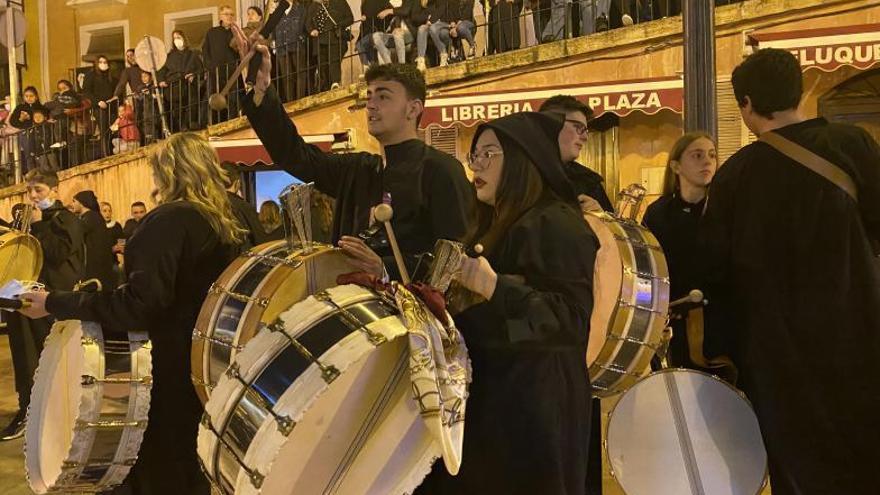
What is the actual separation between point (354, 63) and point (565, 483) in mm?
12790

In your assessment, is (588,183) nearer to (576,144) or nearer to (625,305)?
(576,144)

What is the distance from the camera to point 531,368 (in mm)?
2207

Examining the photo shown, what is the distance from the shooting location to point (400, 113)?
10.6 feet

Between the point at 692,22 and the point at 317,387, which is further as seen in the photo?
the point at 692,22

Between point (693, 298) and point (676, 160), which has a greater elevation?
point (676, 160)

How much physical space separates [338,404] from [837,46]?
7.56m

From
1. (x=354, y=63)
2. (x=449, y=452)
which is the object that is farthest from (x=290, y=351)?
(x=354, y=63)

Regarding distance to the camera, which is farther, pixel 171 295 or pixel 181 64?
pixel 181 64

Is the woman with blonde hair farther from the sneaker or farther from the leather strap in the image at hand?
the sneaker

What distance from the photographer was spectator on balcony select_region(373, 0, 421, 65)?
485 inches

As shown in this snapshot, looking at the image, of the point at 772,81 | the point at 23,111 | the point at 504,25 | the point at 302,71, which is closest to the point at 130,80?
the point at 23,111

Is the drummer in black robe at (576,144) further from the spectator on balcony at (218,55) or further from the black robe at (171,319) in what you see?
the spectator on balcony at (218,55)

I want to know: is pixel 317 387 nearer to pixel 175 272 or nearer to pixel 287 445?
pixel 287 445

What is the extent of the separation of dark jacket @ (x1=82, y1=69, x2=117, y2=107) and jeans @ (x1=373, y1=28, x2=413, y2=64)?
23.3ft
